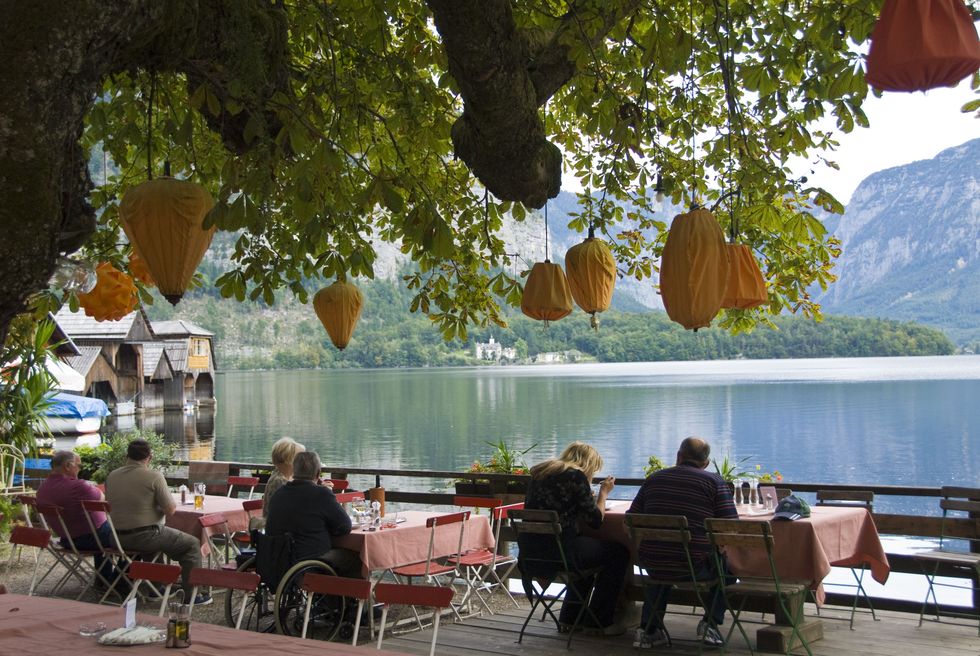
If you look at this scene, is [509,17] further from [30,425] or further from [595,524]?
[30,425]

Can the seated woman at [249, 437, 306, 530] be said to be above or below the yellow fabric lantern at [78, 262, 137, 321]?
below

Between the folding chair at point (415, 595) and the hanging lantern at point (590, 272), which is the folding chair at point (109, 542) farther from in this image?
the hanging lantern at point (590, 272)

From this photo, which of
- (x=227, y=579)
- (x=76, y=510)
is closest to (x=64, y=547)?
(x=76, y=510)

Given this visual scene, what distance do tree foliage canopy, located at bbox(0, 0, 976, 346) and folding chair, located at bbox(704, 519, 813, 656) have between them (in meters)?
1.42

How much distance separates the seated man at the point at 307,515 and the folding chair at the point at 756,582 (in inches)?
91.4

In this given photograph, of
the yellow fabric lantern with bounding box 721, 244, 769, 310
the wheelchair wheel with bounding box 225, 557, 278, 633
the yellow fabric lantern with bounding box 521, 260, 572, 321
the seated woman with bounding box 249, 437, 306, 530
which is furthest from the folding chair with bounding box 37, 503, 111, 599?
the yellow fabric lantern with bounding box 721, 244, 769, 310

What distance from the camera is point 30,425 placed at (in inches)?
464

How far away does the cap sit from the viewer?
5.80m

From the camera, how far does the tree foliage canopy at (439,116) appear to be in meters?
2.53

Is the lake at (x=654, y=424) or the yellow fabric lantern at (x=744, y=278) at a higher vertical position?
the yellow fabric lantern at (x=744, y=278)

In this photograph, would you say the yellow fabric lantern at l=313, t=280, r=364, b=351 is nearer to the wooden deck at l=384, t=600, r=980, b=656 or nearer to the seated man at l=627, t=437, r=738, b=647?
the seated man at l=627, t=437, r=738, b=647

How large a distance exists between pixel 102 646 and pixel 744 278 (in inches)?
108

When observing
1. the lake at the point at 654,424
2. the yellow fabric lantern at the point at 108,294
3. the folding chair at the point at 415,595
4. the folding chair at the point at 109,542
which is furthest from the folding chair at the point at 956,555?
the lake at the point at 654,424

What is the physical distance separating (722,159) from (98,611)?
A: 4.73m
